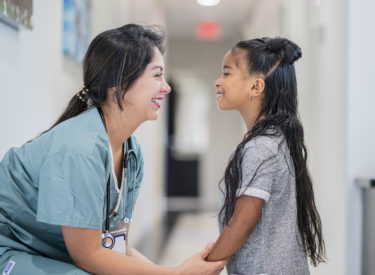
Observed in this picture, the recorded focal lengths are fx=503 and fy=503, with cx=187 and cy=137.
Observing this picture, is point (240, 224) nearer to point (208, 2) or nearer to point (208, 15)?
point (208, 2)

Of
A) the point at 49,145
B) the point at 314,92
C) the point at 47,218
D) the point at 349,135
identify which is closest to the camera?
the point at 47,218

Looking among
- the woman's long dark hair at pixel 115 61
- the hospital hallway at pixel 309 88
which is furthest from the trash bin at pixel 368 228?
the woman's long dark hair at pixel 115 61

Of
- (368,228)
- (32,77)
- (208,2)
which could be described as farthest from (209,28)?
(32,77)

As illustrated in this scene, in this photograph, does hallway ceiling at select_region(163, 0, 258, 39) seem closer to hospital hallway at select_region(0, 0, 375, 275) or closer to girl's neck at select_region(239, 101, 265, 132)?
hospital hallway at select_region(0, 0, 375, 275)

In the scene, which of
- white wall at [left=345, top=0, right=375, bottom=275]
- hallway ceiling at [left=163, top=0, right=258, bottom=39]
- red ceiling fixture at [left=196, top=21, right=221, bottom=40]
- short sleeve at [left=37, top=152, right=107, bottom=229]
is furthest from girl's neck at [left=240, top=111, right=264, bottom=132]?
red ceiling fixture at [left=196, top=21, right=221, bottom=40]

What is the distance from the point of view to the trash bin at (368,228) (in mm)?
2238

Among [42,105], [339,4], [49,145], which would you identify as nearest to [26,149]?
[49,145]

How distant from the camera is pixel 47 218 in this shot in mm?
1286

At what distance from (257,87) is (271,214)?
420 mm

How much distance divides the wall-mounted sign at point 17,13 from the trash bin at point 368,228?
1.55m

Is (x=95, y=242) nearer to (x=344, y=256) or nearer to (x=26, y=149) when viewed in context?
(x=26, y=149)

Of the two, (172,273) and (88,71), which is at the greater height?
(88,71)

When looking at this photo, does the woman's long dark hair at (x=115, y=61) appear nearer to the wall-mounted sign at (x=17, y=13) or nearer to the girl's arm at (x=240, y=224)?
the wall-mounted sign at (x=17, y=13)

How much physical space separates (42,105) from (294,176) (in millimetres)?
1164
